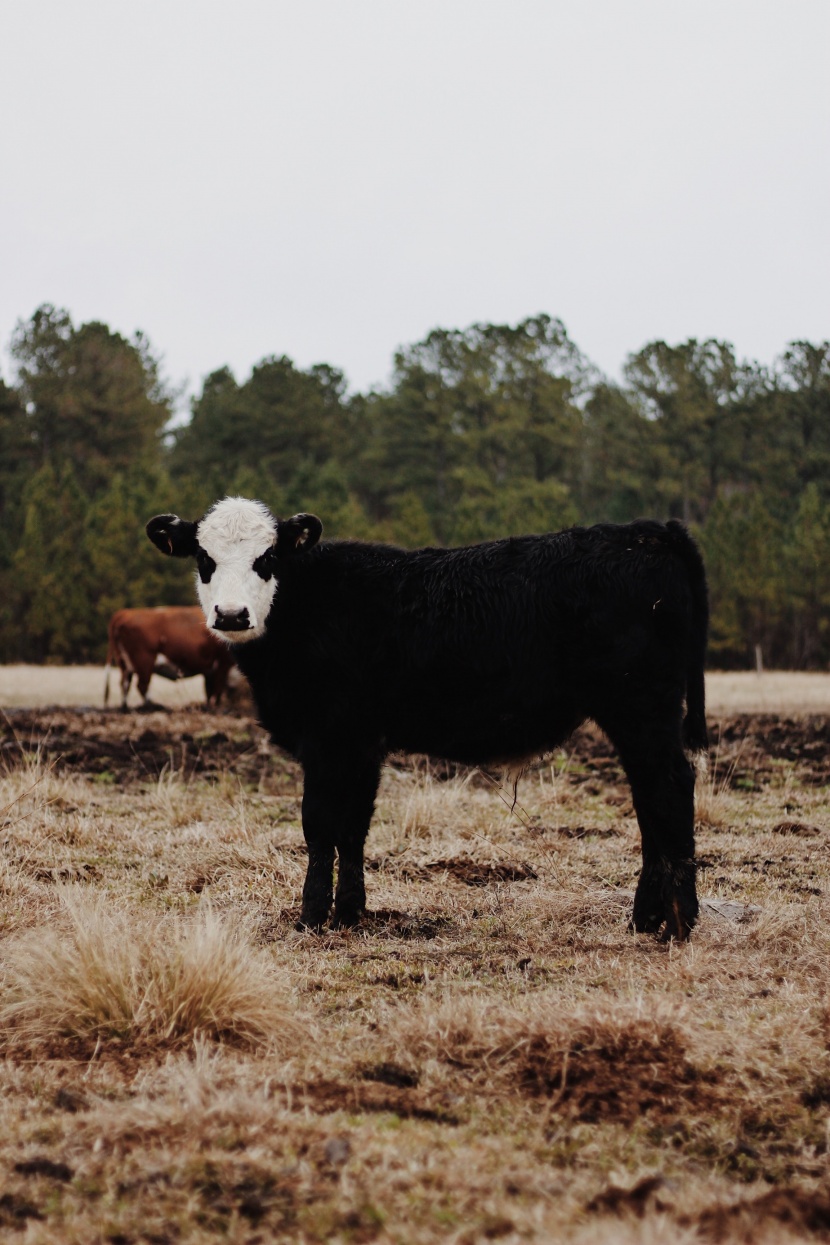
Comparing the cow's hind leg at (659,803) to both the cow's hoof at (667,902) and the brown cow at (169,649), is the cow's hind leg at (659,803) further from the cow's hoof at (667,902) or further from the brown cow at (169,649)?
the brown cow at (169,649)

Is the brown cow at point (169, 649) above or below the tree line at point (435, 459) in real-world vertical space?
→ below

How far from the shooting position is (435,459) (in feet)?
194

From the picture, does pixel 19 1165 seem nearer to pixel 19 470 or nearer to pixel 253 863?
pixel 253 863

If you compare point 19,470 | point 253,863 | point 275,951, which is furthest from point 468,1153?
point 19,470

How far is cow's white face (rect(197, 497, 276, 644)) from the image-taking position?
5.91 meters

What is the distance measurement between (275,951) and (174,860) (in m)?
2.18

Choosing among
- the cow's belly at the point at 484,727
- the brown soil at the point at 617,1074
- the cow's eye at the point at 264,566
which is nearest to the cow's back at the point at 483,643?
the cow's belly at the point at 484,727

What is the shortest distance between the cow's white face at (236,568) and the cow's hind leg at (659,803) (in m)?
2.00

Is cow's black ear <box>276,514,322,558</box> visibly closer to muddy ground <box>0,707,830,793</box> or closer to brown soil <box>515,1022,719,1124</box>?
brown soil <box>515,1022,719,1124</box>

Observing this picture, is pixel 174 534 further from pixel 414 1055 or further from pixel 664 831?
pixel 414 1055

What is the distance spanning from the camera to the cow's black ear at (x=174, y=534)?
6.46 metres

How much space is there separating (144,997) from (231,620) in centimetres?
223

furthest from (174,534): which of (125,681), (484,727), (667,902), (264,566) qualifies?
(125,681)

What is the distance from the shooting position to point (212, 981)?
4152 millimetres
